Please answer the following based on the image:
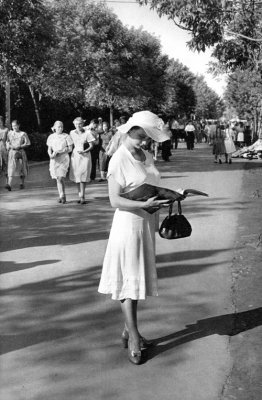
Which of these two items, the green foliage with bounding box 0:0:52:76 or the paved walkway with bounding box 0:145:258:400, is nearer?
the paved walkway with bounding box 0:145:258:400

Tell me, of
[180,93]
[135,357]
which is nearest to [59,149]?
[135,357]

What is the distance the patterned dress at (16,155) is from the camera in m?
14.1

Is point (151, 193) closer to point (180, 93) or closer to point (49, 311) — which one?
point (49, 311)

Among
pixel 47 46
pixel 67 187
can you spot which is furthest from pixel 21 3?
pixel 67 187

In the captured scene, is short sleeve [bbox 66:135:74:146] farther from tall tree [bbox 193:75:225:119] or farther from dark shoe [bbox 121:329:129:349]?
tall tree [bbox 193:75:225:119]

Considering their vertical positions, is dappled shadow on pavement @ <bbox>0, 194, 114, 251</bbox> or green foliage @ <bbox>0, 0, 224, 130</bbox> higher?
green foliage @ <bbox>0, 0, 224, 130</bbox>

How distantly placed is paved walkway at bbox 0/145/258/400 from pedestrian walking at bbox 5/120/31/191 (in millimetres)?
4790

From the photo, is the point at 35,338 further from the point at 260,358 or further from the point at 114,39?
the point at 114,39

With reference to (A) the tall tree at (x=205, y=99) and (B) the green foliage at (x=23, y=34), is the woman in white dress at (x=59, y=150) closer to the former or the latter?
(B) the green foliage at (x=23, y=34)

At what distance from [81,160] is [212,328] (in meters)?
7.56

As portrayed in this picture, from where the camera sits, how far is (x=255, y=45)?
14.8 metres

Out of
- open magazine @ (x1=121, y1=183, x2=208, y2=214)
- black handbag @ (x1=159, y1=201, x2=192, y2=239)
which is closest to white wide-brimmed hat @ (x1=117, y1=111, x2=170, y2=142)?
open magazine @ (x1=121, y1=183, x2=208, y2=214)

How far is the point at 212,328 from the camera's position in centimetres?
454

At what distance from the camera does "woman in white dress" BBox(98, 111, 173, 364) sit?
389 cm
